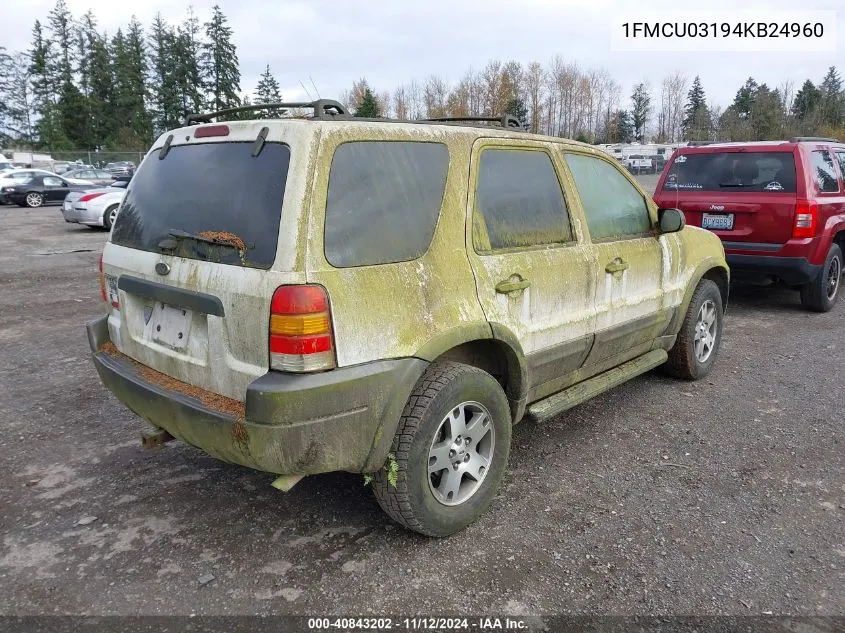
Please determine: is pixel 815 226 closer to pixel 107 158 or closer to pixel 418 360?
pixel 418 360

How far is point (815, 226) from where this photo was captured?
6723 mm

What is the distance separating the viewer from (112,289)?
3279 mm

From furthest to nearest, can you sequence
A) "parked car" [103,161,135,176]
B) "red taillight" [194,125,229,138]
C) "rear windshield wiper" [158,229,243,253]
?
"parked car" [103,161,135,176] < "red taillight" [194,125,229,138] < "rear windshield wiper" [158,229,243,253]

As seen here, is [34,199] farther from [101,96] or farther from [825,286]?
[101,96]

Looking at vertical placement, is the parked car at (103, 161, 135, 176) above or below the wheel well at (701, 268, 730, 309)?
above

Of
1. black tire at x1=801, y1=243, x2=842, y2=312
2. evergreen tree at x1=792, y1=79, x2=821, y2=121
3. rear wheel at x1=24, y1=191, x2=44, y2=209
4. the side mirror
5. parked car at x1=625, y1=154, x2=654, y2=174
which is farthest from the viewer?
evergreen tree at x1=792, y1=79, x2=821, y2=121

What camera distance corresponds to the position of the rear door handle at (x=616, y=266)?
3.81m

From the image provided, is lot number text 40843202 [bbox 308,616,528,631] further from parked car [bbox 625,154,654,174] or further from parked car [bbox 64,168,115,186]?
parked car [bbox 625,154,654,174]

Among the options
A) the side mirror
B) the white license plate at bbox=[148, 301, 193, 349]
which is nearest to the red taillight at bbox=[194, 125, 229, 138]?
the white license plate at bbox=[148, 301, 193, 349]

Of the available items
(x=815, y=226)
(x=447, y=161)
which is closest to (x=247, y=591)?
(x=447, y=161)

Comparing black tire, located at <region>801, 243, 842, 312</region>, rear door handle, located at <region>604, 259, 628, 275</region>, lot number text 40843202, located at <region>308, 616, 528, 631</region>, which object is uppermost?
rear door handle, located at <region>604, 259, 628, 275</region>

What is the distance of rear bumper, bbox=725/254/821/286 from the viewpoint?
679 centimetres

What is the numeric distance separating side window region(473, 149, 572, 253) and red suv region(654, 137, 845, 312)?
4336 millimetres

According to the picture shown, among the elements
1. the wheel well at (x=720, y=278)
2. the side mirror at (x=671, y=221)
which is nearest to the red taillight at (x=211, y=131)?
the side mirror at (x=671, y=221)
